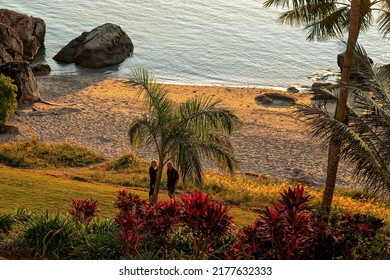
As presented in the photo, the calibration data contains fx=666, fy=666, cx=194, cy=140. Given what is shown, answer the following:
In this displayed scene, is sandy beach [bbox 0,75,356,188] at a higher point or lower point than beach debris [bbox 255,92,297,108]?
lower

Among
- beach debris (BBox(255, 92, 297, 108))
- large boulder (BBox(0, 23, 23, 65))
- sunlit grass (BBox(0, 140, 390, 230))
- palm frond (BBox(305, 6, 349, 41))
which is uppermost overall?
palm frond (BBox(305, 6, 349, 41))

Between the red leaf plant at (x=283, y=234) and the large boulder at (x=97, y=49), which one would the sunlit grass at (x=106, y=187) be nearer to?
the red leaf plant at (x=283, y=234)

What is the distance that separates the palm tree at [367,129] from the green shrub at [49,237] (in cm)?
525

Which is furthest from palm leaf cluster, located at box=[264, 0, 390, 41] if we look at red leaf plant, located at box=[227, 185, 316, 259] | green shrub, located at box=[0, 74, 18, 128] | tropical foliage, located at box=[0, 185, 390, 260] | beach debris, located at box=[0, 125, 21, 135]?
beach debris, located at box=[0, 125, 21, 135]

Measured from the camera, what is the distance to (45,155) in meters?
25.0

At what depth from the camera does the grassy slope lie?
1639 cm

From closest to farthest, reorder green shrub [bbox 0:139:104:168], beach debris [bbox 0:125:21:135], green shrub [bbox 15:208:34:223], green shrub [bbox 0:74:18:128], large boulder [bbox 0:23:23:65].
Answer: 1. green shrub [bbox 15:208:34:223]
2. green shrub [bbox 0:139:104:168]
3. green shrub [bbox 0:74:18:128]
4. beach debris [bbox 0:125:21:135]
5. large boulder [bbox 0:23:23:65]

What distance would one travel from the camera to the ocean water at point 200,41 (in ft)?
160

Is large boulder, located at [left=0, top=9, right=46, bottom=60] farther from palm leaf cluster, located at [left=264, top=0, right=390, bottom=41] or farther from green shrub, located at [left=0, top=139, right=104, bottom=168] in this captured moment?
palm leaf cluster, located at [left=264, top=0, right=390, bottom=41]

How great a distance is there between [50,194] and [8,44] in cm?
2271

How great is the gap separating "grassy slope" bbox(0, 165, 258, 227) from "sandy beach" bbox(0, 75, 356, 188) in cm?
809

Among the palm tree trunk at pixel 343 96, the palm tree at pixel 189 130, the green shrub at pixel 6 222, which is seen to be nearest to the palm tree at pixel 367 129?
the palm tree trunk at pixel 343 96

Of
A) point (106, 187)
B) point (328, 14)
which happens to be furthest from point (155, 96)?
point (328, 14)

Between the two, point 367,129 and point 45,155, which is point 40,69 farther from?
point 367,129
